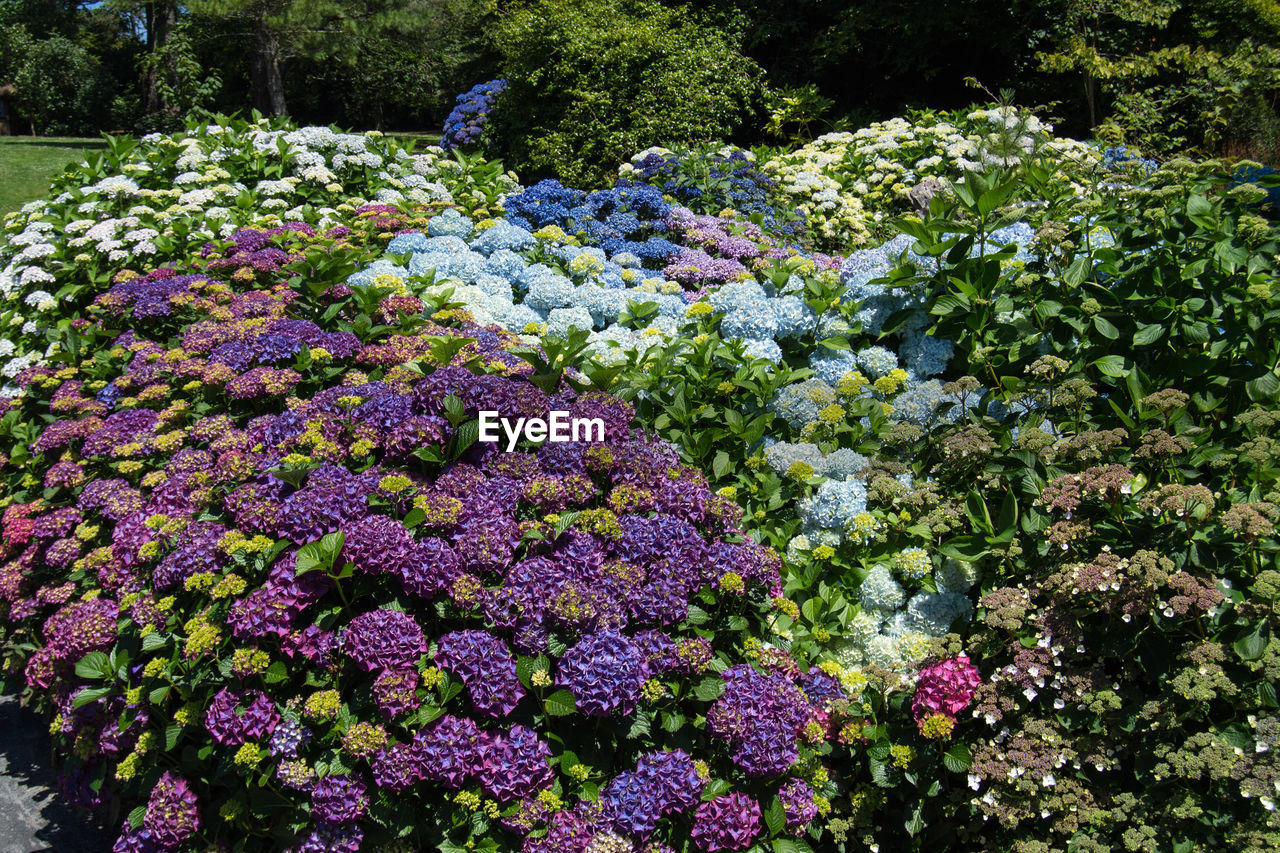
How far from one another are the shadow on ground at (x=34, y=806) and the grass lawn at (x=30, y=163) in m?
11.3

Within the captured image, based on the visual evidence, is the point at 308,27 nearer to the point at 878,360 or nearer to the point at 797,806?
the point at 878,360

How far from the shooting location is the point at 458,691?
92.9 inches

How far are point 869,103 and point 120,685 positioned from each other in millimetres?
13588

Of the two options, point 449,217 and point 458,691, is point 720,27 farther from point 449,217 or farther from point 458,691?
point 458,691

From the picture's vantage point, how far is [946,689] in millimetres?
2535

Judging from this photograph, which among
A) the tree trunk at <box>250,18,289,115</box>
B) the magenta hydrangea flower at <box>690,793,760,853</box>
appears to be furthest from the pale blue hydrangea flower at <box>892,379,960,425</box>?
the tree trunk at <box>250,18,289,115</box>

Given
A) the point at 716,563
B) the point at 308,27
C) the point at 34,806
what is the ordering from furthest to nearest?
the point at 308,27 → the point at 34,806 → the point at 716,563

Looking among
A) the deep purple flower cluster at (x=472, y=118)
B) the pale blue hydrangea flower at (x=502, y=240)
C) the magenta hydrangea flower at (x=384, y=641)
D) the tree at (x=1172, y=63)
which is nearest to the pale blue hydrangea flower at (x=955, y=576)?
the magenta hydrangea flower at (x=384, y=641)

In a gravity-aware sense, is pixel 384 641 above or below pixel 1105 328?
below

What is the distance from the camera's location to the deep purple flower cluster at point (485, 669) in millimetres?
2328

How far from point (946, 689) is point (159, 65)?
2441 centimetres

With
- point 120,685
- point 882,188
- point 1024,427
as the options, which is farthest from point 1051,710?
point 882,188

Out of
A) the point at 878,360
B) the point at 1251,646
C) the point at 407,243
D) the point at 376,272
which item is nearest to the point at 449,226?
the point at 407,243

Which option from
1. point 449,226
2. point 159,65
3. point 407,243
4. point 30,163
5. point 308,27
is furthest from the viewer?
point 159,65
